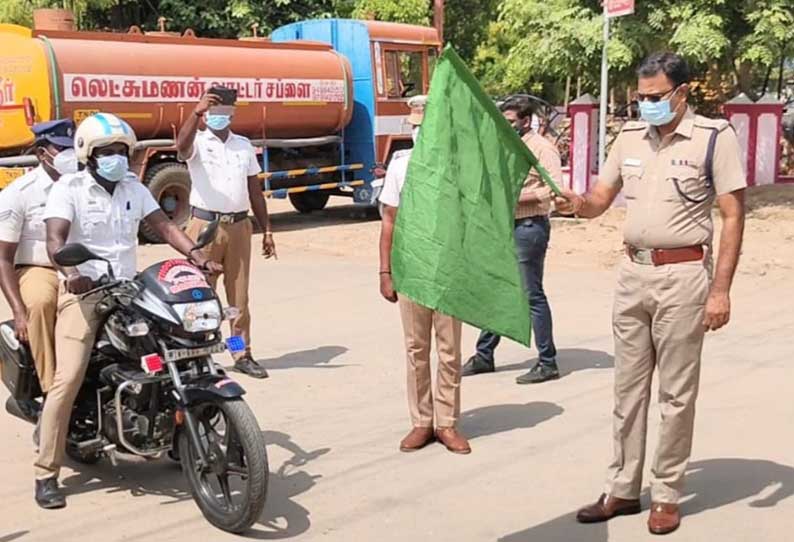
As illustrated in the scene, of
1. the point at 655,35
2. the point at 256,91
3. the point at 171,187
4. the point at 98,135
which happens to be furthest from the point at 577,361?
the point at 256,91

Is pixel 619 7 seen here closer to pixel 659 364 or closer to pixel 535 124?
pixel 535 124

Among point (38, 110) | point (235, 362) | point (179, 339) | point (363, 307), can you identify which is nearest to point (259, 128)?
point (38, 110)

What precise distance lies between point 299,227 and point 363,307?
6975mm

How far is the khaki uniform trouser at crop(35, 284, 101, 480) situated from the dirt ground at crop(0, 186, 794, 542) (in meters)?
0.27

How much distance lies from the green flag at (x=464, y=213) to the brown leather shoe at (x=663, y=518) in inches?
34.8

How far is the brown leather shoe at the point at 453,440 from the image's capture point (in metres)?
5.50

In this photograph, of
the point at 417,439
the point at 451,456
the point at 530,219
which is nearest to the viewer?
the point at 451,456

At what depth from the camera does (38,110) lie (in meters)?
13.2

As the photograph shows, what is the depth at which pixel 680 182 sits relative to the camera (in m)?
4.32

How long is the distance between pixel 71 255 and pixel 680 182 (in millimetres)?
2409

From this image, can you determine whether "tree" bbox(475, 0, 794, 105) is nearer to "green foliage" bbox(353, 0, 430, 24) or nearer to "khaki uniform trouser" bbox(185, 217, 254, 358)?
"green foliage" bbox(353, 0, 430, 24)

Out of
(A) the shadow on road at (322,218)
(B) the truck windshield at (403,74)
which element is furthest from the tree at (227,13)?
(B) the truck windshield at (403,74)

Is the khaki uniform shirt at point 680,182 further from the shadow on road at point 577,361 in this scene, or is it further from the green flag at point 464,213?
the shadow on road at point 577,361

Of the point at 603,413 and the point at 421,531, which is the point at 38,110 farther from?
the point at 421,531
